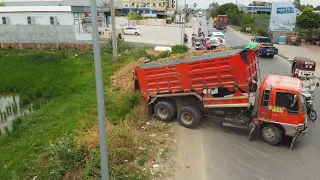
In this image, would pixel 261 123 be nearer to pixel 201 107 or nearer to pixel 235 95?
pixel 235 95

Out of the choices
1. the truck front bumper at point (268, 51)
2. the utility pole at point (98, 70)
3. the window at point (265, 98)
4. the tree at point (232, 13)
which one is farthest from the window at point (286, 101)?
the tree at point (232, 13)

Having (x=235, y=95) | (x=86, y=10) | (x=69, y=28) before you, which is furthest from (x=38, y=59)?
(x=235, y=95)

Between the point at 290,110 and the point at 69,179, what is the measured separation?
6.22 m

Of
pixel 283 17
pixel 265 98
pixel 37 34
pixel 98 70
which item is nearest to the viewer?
pixel 98 70

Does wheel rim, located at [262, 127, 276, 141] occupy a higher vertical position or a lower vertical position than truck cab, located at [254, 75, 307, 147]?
lower

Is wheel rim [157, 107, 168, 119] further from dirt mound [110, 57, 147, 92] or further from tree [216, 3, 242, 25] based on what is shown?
tree [216, 3, 242, 25]

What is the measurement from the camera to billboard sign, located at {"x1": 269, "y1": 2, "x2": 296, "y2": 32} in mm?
33656

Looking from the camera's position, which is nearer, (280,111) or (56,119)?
(280,111)

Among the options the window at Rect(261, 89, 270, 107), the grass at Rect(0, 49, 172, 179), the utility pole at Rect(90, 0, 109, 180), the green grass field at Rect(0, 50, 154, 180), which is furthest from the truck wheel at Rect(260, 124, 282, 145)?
the utility pole at Rect(90, 0, 109, 180)

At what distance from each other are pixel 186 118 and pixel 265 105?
8.83 ft

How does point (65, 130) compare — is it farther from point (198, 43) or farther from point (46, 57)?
point (198, 43)

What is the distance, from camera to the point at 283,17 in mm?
34188

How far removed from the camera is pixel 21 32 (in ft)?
87.3

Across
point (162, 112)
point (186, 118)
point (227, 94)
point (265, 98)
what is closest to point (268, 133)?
point (265, 98)
